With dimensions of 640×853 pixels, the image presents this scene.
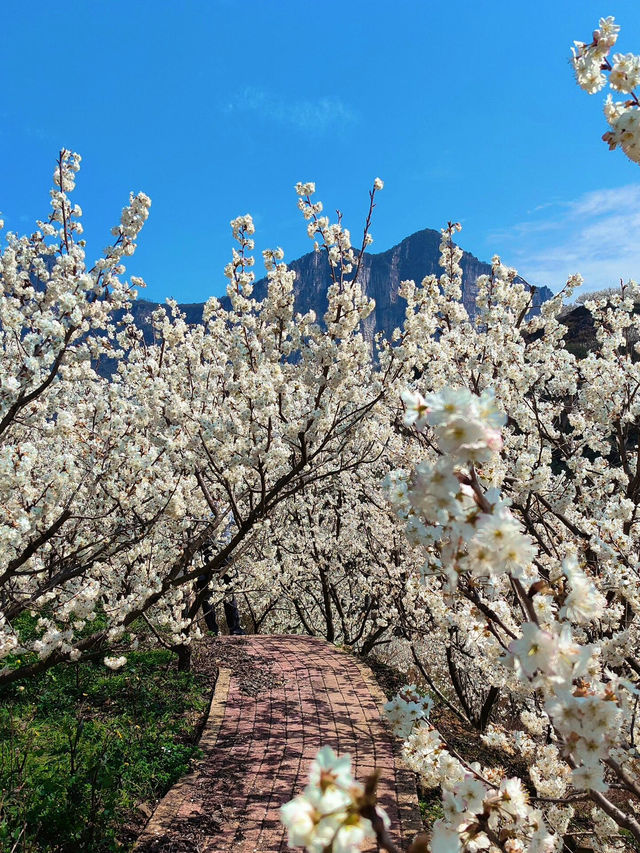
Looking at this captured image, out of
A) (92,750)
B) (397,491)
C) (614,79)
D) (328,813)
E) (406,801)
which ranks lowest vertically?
(406,801)

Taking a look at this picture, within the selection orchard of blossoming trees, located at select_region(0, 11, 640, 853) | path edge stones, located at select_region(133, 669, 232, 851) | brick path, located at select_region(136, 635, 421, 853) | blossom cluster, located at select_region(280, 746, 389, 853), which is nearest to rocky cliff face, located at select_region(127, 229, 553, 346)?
orchard of blossoming trees, located at select_region(0, 11, 640, 853)

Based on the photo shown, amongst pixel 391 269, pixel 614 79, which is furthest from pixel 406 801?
pixel 391 269

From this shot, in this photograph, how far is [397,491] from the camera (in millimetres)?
2279

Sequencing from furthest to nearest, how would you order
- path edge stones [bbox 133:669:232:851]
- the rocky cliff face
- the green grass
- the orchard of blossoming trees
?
the rocky cliff face → path edge stones [bbox 133:669:232:851] → the green grass → the orchard of blossoming trees

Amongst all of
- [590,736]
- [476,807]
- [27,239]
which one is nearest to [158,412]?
[27,239]

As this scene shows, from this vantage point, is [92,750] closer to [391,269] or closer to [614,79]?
[614,79]

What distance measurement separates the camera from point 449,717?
720cm

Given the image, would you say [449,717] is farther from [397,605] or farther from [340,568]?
[340,568]

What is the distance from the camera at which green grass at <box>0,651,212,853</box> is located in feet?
13.4

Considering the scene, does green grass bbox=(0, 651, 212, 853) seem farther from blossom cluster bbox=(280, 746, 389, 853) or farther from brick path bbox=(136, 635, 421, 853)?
blossom cluster bbox=(280, 746, 389, 853)

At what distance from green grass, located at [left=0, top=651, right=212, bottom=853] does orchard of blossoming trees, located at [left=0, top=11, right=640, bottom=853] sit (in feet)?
2.68

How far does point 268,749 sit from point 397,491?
4708 millimetres

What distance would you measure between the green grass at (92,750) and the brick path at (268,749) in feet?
0.96

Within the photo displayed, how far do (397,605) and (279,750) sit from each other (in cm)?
408
